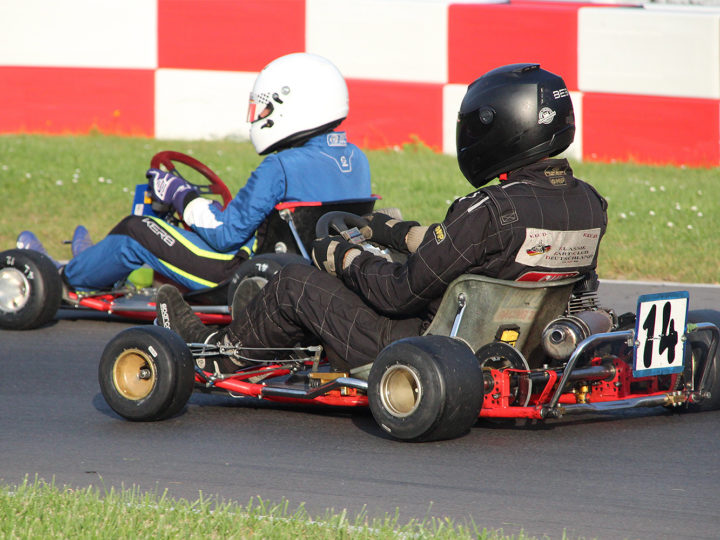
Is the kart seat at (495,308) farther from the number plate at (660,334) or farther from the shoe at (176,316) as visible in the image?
the shoe at (176,316)

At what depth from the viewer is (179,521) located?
316 cm

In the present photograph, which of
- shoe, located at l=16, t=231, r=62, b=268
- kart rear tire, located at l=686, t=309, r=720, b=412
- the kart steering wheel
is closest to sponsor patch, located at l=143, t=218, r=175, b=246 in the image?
the kart steering wheel

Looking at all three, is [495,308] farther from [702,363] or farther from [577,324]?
[702,363]

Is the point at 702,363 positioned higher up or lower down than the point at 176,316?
lower down

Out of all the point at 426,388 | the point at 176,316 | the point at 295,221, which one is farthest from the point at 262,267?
the point at 426,388

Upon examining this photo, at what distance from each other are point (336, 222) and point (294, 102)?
1.44m

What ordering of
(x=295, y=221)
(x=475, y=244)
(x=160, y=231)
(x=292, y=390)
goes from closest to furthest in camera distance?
(x=475, y=244), (x=292, y=390), (x=295, y=221), (x=160, y=231)

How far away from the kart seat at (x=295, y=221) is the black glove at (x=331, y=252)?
1.05 meters

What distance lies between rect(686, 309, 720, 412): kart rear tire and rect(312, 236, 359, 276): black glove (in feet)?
4.38

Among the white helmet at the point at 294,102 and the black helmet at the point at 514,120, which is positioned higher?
the white helmet at the point at 294,102

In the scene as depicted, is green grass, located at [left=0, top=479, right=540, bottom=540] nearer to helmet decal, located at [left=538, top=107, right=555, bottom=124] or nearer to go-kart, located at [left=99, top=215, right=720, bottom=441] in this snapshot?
go-kart, located at [left=99, top=215, right=720, bottom=441]

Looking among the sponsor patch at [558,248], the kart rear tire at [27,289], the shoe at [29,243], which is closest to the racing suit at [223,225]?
the kart rear tire at [27,289]

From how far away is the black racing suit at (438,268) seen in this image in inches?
162

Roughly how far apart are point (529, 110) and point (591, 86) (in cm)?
570
